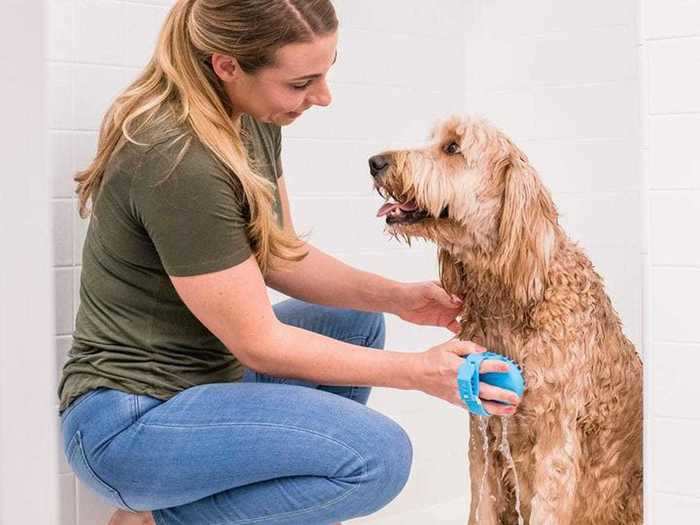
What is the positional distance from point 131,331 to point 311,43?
0.62 m

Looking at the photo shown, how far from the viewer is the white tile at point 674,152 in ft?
5.27

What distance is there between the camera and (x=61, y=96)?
1.99m

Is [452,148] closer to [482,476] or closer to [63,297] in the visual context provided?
[482,476]

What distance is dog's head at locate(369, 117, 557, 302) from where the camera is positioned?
5.93 ft

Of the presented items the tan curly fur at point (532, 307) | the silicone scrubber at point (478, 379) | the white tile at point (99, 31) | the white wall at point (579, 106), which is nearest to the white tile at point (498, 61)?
the white wall at point (579, 106)

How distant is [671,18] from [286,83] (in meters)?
0.67

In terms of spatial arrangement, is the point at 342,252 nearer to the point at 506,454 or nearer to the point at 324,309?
the point at 324,309

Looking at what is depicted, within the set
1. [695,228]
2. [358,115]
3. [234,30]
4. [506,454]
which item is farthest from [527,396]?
[358,115]

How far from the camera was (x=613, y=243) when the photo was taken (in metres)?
Result: 2.70

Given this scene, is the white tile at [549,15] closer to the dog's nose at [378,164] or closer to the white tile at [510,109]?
the white tile at [510,109]

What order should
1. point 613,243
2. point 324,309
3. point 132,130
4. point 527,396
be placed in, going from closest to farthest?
point 132,130 → point 527,396 → point 324,309 → point 613,243

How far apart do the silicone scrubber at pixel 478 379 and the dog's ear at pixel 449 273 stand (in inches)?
8.5

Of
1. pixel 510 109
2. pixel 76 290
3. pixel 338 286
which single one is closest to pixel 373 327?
pixel 338 286

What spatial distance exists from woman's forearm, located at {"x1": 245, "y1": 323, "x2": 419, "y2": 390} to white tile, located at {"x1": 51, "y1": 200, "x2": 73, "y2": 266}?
53 centimetres
